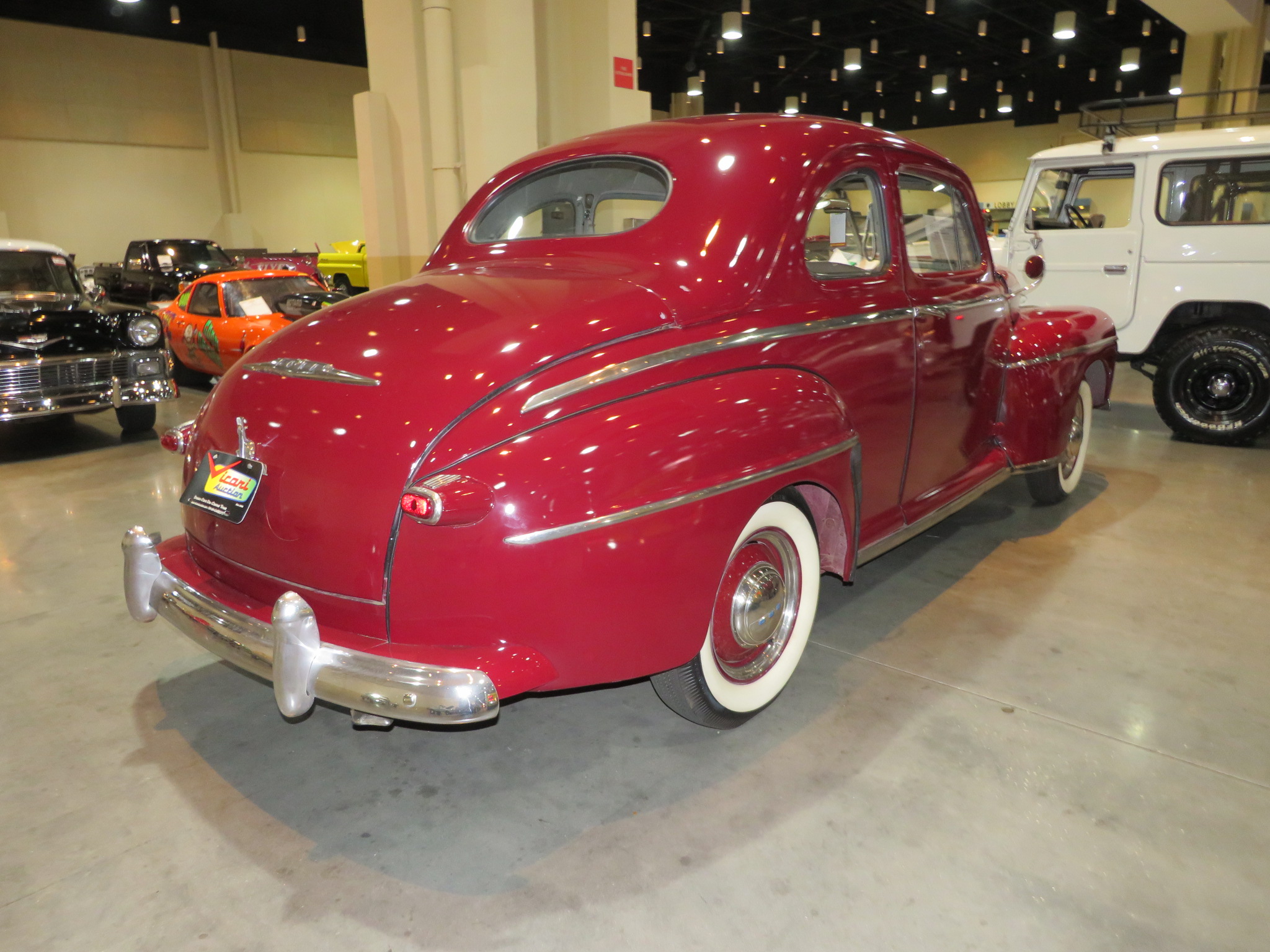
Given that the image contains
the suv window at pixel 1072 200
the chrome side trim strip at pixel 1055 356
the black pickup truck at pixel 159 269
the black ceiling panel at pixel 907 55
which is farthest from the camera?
the black ceiling panel at pixel 907 55

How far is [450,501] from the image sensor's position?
191 cm

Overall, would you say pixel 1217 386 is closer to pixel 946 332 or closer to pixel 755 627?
pixel 946 332

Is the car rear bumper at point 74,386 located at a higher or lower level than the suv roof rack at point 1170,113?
lower

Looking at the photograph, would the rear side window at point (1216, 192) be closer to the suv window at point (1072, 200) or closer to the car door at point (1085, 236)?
the car door at point (1085, 236)

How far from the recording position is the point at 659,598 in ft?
6.91

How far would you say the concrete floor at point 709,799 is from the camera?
1898 millimetres

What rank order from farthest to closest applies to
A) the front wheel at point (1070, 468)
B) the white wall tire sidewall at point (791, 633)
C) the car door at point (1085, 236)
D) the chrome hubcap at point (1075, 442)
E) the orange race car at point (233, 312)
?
the orange race car at point (233, 312) → the car door at point (1085, 236) → the chrome hubcap at point (1075, 442) → the front wheel at point (1070, 468) → the white wall tire sidewall at point (791, 633)

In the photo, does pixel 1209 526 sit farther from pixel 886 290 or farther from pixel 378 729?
pixel 378 729

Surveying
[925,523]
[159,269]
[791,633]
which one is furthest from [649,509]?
[159,269]

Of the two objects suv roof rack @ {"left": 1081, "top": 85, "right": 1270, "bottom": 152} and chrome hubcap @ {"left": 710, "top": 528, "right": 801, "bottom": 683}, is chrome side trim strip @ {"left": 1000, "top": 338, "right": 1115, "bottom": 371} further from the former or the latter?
suv roof rack @ {"left": 1081, "top": 85, "right": 1270, "bottom": 152}

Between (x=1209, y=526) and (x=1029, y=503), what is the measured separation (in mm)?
845

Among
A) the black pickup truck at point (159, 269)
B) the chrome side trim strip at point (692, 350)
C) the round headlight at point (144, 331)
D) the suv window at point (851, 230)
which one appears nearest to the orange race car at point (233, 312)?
the round headlight at point (144, 331)

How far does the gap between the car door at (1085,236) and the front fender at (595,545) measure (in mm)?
5272

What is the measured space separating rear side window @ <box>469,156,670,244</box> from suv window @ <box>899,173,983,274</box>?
3.71 feet
